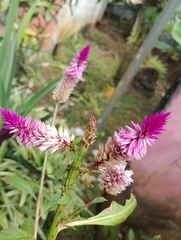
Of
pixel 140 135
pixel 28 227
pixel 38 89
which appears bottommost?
pixel 38 89

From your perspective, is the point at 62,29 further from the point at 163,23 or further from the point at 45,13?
the point at 163,23

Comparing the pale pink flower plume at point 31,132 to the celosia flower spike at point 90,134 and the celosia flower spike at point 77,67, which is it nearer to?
the celosia flower spike at point 90,134

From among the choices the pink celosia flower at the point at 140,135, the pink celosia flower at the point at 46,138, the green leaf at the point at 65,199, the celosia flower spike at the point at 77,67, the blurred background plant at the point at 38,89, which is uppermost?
the pink celosia flower at the point at 140,135

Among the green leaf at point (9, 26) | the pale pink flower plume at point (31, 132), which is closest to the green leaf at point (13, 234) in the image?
the pale pink flower plume at point (31, 132)

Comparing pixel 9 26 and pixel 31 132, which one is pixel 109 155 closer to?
pixel 31 132

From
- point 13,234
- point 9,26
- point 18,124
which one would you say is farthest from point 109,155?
point 9,26

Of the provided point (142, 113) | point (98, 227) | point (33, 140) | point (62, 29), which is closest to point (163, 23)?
point (98, 227)
